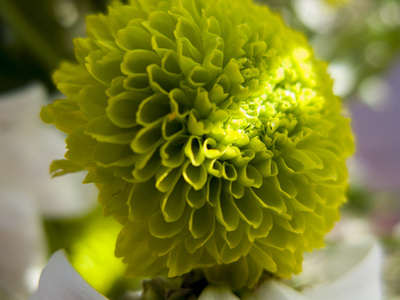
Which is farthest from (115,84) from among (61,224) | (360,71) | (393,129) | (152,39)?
(393,129)

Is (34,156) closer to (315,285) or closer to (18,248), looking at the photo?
(18,248)

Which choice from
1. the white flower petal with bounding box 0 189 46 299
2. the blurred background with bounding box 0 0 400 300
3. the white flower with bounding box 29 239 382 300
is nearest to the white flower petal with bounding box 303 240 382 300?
the white flower with bounding box 29 239 382 300

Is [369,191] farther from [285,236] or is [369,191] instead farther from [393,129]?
[285,236]

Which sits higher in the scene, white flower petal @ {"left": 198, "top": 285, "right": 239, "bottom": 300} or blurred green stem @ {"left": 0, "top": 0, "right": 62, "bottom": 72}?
blurred green stem @ {"left": 0, "top": 0, "right": 62, "bottom": 72}

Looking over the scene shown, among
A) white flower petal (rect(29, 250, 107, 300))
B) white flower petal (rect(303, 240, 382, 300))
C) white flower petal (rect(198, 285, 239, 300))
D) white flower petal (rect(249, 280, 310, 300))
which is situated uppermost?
white flower petal (rect(29, 250, 107, 300))

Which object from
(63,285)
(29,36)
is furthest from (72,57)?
(63,285)

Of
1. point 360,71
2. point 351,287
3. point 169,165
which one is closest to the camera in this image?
point 169,165

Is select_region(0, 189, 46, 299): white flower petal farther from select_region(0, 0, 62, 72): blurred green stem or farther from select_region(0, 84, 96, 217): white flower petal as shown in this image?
select_region(0, 0, 62, 72): blurred green stem
